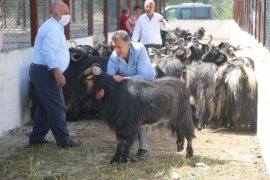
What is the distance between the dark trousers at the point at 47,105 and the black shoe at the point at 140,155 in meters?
1.11

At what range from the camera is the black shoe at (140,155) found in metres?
6.46

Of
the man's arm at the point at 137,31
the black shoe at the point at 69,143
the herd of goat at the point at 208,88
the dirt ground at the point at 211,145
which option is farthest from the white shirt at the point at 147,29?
the black shoe at the point at 69,143

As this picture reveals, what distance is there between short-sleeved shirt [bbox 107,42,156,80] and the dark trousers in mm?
875

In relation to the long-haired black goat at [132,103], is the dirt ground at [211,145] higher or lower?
lower

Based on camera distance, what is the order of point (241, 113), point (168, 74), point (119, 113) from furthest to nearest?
point (168, 74), point (241, 113), point (119, 113)

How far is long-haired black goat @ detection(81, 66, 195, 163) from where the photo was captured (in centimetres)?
605

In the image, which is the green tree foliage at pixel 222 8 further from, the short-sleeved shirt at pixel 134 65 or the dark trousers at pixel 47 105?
the short-sleeved shirt at pixel 134 65

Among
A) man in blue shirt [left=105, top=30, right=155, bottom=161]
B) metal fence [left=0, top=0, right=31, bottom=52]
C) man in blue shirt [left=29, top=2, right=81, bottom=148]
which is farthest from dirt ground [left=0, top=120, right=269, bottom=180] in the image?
metal fence [left=0, top=0, right=31, bottom=52]

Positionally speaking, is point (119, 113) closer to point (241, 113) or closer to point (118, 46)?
point (118, 46)

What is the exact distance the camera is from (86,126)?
8.76 metres

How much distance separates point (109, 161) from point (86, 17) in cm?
742

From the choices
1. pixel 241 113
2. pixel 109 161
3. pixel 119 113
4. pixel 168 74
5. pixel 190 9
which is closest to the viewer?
pixel 119 113

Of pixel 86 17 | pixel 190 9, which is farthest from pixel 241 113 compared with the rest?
pixel 190 9

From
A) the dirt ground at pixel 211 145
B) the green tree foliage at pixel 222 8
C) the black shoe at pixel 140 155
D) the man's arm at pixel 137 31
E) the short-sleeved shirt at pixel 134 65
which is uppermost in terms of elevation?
the green tree foliage at pixel 222 8
